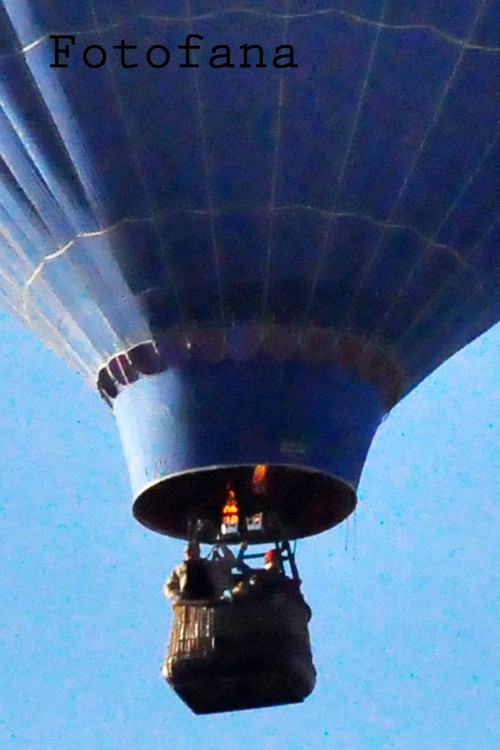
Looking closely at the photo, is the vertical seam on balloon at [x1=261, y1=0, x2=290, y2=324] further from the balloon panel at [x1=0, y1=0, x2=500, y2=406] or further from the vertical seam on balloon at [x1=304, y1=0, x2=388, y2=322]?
the vertical seam on balloon at [x1=304, y1=0, x2=388, y2=322]

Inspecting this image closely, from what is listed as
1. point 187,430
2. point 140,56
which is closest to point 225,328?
point 187,430

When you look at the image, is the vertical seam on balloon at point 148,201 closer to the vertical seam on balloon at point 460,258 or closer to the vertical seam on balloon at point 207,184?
the vertical seam on balloon at point 207,184

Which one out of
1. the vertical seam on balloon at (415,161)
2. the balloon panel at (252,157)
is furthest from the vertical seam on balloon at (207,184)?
the vertical seam on balloon at (415,161)

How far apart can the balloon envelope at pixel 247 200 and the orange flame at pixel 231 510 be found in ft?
0.18

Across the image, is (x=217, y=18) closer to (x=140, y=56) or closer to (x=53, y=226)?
(x=140, y=56)

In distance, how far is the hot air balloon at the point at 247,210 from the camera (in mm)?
8469

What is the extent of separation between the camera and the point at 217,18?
8.41 metres

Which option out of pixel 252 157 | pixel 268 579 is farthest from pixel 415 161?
pixel 268 579

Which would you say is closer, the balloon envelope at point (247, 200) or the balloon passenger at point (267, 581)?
the balloon envelope at point (247, 200)

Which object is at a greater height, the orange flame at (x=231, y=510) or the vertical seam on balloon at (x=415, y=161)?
the vertical seam on balloon at (x=415, y=161)

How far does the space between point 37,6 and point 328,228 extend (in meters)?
1.13

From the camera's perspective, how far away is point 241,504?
29.5 feet

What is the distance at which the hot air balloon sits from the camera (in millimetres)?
8469

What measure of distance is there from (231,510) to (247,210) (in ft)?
3.44
